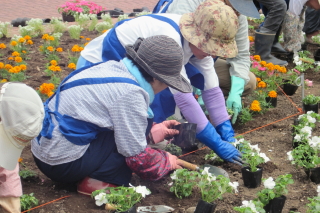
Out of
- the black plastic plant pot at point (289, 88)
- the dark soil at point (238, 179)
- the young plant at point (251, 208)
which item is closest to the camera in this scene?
the young plant at point (251, 208)

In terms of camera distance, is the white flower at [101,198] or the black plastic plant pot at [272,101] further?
the black plastic plant pot at [272,101]

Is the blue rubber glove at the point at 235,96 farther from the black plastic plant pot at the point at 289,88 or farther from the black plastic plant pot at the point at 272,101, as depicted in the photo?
the black plastic plant pot at the point at 289,88

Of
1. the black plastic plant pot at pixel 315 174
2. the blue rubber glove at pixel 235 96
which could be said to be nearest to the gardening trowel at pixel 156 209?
the black plastic plant pot at pixel 315 174

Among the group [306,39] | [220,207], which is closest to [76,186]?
[220,207]

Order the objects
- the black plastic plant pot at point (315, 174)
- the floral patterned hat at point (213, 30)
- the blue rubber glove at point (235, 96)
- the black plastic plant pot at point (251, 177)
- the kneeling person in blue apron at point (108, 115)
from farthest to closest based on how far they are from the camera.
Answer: the blue rubber glove at point (235, 96), the black plastic plant pot at point (315, 174), the black plastic plant pot at point (251, 177), the floral patterned hat at point (213, 30), the kneeling person in blue apron at point (108, 115)

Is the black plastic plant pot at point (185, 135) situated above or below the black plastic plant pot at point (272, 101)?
above

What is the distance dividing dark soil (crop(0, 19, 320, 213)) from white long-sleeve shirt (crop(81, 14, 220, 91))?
2.44 feet

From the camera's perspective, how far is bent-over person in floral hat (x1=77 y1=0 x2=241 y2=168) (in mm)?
3160

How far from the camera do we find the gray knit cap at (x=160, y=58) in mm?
2688

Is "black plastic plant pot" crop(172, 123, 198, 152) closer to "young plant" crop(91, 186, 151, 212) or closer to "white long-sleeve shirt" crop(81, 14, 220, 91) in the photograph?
"white long-sleeve shirt" crop(81, 14, 220, 91)

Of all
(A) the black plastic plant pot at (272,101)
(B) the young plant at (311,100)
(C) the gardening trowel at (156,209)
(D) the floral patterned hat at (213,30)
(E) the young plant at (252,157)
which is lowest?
(A) the black plastic plant pot at (272,101)

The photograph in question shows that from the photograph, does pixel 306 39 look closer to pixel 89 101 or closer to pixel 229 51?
pixel 229 51

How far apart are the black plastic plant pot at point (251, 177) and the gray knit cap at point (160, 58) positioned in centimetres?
91

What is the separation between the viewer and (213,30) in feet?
10.3
